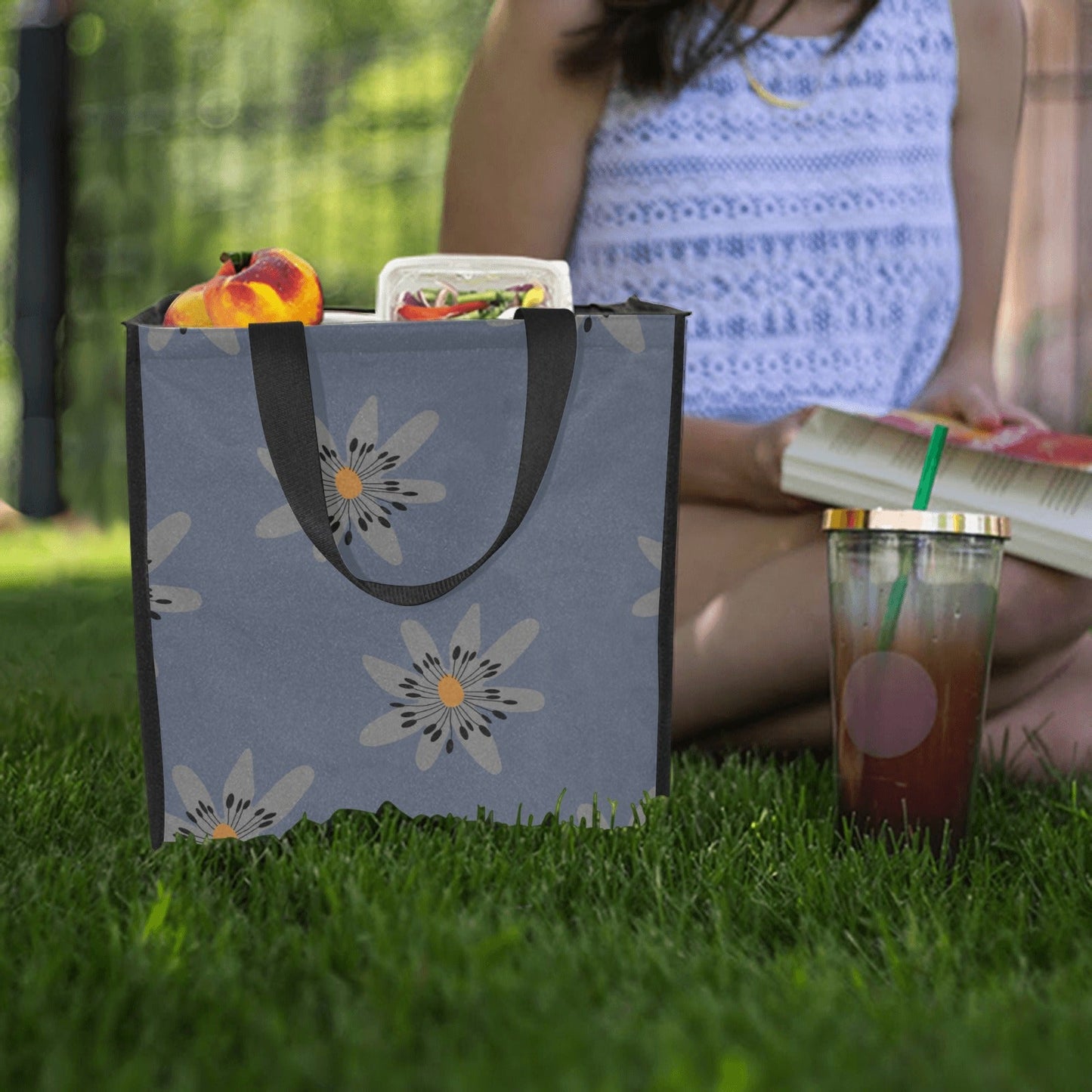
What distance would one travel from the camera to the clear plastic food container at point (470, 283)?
4.57 ft

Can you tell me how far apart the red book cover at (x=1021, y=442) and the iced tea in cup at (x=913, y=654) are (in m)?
0.23

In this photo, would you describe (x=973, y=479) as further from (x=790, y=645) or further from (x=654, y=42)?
(x=654, y=42)

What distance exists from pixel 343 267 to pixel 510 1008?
5639 mm

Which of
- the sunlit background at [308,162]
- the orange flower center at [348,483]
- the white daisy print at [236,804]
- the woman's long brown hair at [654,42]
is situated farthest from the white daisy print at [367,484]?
the sunlit background at [308,162]

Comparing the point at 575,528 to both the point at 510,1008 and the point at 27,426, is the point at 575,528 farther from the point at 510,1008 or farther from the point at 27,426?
the point at 27,426

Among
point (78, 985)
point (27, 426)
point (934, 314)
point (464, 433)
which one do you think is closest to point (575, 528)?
point (464, 433)

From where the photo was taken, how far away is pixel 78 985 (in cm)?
92

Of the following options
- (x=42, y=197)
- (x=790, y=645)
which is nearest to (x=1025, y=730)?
(x=790, y=645)

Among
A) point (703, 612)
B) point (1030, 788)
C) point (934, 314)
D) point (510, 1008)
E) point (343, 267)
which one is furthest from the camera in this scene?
point (343, 267)

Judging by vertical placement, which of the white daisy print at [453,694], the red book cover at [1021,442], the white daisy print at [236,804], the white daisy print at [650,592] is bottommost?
the white daisy print at [236,804]

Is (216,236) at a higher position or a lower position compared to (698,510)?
higher

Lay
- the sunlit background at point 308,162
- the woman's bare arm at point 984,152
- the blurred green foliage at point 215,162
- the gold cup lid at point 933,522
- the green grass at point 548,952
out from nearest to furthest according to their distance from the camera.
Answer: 1. the green grass at point 548,952
2. the gold cup lid at point 933,522
3. the woman's bare arm at point 984,152
4. the blurred green foliage at point 215,162
5. the sunlit background at point 308,162

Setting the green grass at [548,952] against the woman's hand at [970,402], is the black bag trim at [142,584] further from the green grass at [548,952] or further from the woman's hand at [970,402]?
the woman's hand at [970,402]

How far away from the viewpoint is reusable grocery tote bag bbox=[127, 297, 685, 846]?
1255 millimetres
